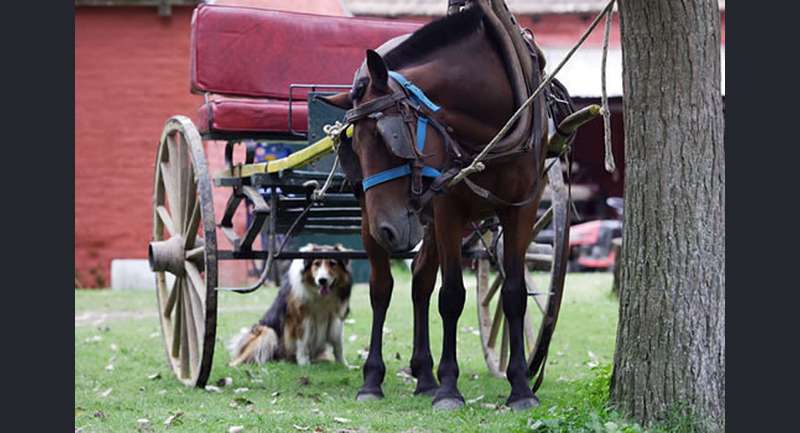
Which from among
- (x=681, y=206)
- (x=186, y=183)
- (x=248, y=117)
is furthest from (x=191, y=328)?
(x=681, y=206)

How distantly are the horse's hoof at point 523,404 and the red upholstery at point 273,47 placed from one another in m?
2.67

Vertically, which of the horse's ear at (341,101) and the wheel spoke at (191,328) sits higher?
the horse's ear at (341,101)

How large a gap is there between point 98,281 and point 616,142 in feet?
30.9

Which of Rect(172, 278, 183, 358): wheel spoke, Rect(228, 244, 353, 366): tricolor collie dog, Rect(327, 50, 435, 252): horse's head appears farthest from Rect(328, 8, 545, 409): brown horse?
Rect(228, 244, 353, 366): tricolor collie dog

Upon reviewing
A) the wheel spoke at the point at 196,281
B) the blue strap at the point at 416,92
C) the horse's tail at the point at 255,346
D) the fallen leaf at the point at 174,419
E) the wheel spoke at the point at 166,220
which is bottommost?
the horse's tail at the point at 255,346

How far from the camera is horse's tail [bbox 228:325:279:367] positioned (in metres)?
8.73

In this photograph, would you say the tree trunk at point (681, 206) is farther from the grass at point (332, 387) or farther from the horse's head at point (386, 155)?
the horse's head at point (386, 155)

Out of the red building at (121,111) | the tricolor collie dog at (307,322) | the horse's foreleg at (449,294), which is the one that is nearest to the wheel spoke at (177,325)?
the tricolor collie dog at (307,322)

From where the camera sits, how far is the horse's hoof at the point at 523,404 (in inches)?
241

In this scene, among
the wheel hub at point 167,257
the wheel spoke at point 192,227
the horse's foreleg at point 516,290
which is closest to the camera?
the horse's foreleg at point 516,290

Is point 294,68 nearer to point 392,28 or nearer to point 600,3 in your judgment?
point 392,28

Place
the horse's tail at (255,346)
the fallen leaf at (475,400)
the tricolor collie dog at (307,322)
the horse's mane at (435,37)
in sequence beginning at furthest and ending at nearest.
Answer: the tricolor collie dog at (307,322) < the horse's tail at (255,346) < the fallen leaf at (475,400) < the horse's mane at (435,37)

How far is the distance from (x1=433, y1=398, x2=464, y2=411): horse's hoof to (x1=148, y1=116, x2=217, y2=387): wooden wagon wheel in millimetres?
1523

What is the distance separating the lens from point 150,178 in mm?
16297
